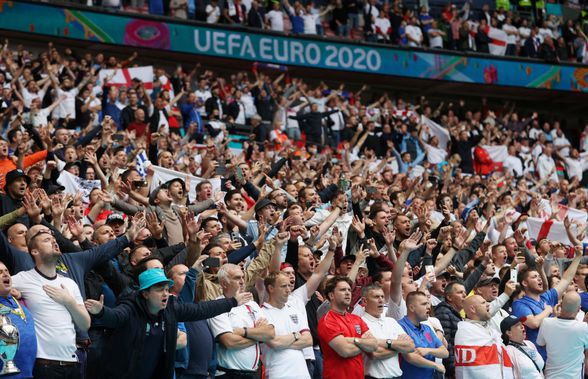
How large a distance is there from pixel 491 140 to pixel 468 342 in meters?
15.6

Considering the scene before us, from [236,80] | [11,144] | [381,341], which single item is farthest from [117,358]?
[236,80]

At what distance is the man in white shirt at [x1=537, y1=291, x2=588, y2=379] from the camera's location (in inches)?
399

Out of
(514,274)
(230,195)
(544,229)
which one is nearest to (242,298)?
(230,195)

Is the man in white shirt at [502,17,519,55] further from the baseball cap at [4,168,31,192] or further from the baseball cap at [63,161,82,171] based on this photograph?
the baseball cap at [4,168,31,192]

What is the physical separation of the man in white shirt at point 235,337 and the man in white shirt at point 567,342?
3539 mm

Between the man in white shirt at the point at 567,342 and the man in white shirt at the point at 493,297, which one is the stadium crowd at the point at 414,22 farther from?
the man in white shirt at the point at 567,342

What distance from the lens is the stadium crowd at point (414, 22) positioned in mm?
24344

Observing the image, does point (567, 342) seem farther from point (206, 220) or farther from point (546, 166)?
point (546, 166)

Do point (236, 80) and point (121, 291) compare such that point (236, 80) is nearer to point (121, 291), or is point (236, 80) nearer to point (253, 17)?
point (253, 17)

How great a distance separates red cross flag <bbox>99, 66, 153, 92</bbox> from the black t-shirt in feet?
42.5

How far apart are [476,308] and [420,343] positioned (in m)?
0.80

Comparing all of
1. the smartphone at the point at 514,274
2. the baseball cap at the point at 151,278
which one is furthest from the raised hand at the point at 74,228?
the smartphone at the point at 514,274

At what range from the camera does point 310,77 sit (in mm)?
27891

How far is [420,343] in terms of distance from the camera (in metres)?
8.95
